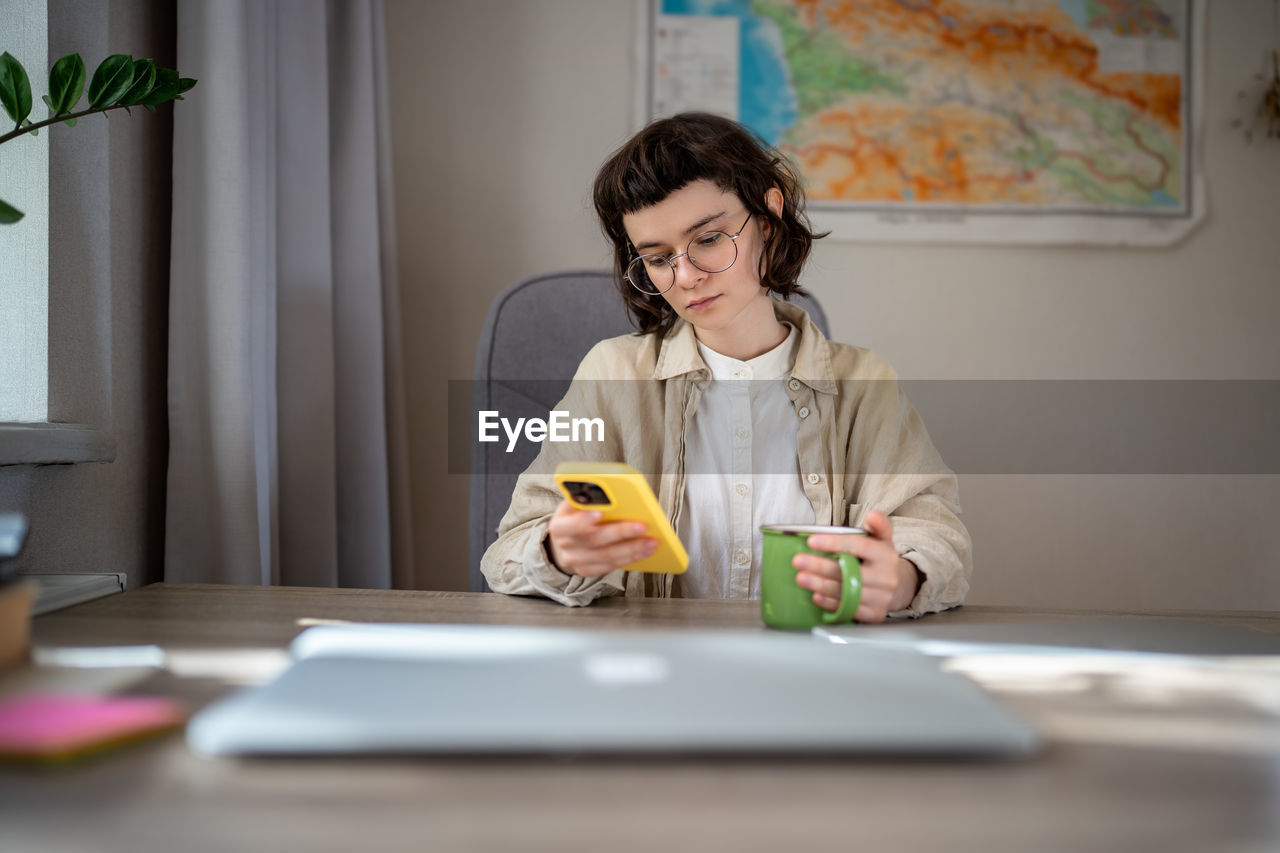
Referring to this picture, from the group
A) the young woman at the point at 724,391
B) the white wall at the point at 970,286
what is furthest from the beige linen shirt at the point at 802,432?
the white wall at the point at 970,286

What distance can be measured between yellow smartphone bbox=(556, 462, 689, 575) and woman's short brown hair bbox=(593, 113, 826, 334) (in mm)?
518

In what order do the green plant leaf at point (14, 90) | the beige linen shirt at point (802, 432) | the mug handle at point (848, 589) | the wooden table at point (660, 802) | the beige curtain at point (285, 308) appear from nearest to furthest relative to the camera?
the wooden table at point (660, 802)
the mug handle at point (848, 589)
the green plant leaf at point (14, 90)
the beige linen shirt at point (802, 432)
the beige curtain at point (285, 308)

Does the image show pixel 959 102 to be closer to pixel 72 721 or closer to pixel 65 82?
pixel 65 82

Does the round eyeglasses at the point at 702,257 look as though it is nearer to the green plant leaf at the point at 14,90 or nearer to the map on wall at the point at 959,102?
the green plant leaf at the point at 14,90

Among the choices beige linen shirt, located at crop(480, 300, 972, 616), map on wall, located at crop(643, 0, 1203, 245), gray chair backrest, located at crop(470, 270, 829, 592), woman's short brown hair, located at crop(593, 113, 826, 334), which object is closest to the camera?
beige linen shirt, located at crop(480, 300, 972, 616)

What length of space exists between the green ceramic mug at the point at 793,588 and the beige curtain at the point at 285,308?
2.98ft

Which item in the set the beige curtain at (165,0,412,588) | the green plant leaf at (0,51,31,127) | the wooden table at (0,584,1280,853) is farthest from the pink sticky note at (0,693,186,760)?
the beige curtain at (165,0,412,588)

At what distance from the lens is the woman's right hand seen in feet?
2.86

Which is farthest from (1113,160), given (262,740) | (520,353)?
(262,740)

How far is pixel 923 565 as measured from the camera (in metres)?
0.90

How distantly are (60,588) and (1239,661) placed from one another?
0.94 m

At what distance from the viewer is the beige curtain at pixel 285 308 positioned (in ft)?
4.51

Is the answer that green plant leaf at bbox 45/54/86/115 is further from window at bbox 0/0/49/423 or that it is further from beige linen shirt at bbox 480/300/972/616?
beige linen shirt at bbox 480/300/972/616

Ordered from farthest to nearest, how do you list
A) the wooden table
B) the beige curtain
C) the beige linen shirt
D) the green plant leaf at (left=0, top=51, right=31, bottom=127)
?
the beige curtain → the beige linen shirt → the green plant leaf at (left=0, top=51, right=31, bottom=127) → the wooden table
